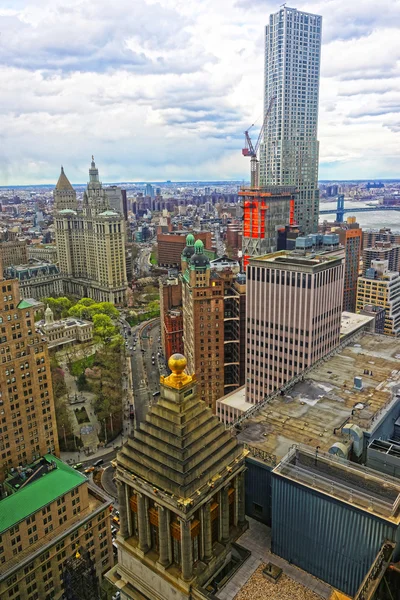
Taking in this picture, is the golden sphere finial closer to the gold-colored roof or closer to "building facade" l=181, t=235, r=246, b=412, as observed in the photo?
the gold-colored roof

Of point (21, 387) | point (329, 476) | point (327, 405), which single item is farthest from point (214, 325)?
point (329, 476)

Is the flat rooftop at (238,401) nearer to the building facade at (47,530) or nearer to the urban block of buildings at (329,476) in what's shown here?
the building facade at (47,530)

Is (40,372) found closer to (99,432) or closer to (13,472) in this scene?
(13,472)

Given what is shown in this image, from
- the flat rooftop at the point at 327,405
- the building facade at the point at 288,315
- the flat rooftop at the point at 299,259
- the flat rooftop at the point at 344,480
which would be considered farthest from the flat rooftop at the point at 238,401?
the flat rooftop at the point at 344,480

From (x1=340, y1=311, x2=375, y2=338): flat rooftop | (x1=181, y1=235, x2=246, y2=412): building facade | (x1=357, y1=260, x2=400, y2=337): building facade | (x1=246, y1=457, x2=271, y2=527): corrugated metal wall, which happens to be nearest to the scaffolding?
(x1=246, y1=457, x2=271, y2=527): corrugated metal wall

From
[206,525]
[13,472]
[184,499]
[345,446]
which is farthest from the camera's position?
[13,472]

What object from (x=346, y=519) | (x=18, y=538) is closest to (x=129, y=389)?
(x=18, y=538)
